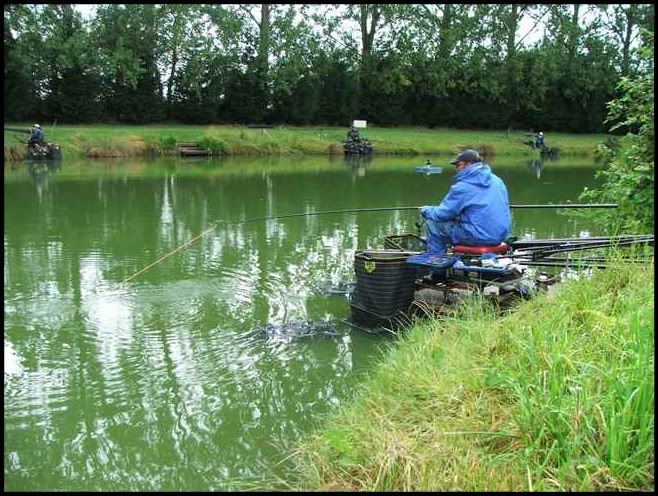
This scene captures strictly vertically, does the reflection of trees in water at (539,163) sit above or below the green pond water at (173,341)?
above

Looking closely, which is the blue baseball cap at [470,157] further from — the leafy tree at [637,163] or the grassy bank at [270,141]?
the grassy bank at [270,141]

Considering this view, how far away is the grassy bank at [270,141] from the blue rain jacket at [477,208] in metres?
21.6

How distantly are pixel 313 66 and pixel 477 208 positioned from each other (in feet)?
121

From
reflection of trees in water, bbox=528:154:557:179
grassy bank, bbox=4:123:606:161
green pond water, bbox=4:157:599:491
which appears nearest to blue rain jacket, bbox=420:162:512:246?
green pond water, bbox=4:157:599:491

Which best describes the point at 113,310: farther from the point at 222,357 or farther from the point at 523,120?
the point at 523,120

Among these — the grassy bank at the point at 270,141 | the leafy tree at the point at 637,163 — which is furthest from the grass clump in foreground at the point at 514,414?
the grassy bank at the point at 270,141

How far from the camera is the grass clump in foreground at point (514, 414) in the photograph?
319 cm

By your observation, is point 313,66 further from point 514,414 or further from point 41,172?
point 514,414

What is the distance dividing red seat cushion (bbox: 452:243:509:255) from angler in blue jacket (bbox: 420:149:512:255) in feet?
0.11

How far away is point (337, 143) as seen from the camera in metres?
36.0

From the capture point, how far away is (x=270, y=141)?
3422 cm

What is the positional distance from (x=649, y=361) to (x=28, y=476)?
3.19 meters

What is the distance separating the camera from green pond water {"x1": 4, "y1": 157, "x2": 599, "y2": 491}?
425 cm

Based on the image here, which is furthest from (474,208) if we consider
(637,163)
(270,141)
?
(270,141)
